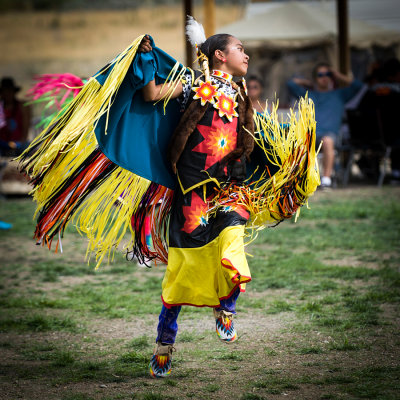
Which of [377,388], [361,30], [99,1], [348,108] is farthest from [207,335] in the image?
[99,1]

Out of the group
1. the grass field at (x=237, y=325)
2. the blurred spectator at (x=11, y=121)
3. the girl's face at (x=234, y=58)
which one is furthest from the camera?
the blurred spectator at (x=11, y=121)

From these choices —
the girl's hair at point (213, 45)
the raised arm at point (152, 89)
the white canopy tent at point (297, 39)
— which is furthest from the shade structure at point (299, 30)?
the raised arm at point (152, 89)

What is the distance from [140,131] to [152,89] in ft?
0.88

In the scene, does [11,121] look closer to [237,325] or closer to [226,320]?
[237,325]

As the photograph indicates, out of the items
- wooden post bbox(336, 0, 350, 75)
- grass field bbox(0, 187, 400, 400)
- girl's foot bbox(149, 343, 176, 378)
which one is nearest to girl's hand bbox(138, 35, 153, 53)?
girl's foot bbox(149, 343, 176, 378)

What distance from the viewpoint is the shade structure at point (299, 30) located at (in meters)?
13.2

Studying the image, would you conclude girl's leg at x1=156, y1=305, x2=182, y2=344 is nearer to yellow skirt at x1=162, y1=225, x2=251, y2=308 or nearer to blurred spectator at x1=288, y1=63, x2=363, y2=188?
yellow skirt at x1=162, y1=225, x2=251, y2=308

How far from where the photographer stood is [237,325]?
166 inches

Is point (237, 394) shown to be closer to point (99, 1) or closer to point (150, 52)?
point (150, 52)

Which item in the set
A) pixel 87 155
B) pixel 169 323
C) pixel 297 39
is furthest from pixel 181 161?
pixel 297 39

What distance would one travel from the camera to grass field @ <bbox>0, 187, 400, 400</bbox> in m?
3.23

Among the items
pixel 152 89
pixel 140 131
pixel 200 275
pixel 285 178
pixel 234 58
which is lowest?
pixel 200 275

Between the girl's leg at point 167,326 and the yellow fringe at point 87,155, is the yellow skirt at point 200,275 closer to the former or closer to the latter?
the girl's leg at point 167,326

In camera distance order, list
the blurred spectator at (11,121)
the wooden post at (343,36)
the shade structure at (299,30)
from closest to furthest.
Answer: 1. the blurred spectator at (11,121)
2. the wooden post at (343,36)
3. the shade structure at (299,30)
